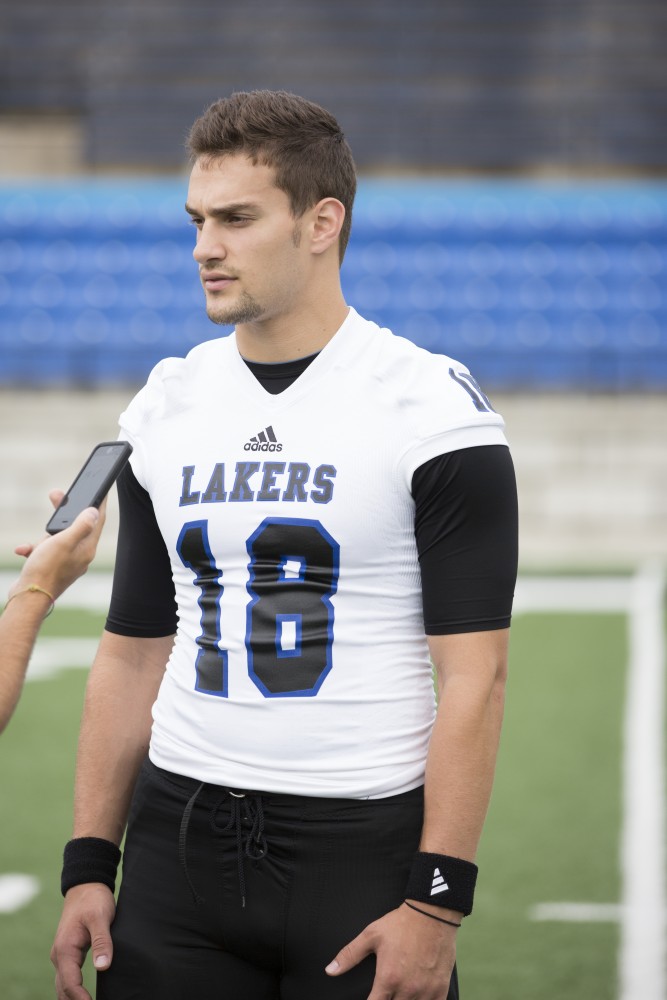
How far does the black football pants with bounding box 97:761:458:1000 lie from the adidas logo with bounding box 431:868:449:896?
87 mm

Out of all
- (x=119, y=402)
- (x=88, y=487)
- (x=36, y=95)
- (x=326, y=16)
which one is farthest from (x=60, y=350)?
(x=88, y=487)

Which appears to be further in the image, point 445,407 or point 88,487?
point 88,487

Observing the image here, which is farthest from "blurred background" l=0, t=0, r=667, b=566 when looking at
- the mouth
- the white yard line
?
the mouth

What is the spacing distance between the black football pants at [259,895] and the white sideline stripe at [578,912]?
233cm

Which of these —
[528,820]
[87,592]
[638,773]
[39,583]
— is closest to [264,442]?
[39,583]

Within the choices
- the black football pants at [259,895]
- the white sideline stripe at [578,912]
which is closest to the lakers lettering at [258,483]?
the black football pants at [259,895]

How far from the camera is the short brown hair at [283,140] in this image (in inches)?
80.3

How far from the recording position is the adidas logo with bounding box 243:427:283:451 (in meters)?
2.07

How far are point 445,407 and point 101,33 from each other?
15.0 meters

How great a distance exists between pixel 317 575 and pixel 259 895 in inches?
18.8

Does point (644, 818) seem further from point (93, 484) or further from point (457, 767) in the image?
point (93, 484)

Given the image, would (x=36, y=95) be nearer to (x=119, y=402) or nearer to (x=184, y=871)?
(x=119, y=402)

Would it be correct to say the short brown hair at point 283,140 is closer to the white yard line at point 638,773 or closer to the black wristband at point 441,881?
the black wristband at point 441,881

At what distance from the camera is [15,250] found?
458 inches
